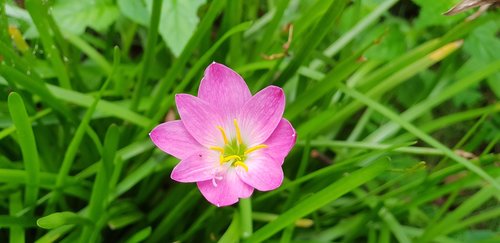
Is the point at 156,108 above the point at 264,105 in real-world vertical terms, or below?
above

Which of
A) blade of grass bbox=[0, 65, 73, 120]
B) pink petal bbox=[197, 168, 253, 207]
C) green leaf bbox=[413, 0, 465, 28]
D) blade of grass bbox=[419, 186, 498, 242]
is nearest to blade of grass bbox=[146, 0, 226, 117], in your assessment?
blade of grass bbox=[0, 65, 73, 120]

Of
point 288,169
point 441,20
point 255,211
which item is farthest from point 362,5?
point 255,211

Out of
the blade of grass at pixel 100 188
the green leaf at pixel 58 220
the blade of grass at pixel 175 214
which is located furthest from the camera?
the blade of grass at pixel 175 214

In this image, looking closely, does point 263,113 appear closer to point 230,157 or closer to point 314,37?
point 230,157

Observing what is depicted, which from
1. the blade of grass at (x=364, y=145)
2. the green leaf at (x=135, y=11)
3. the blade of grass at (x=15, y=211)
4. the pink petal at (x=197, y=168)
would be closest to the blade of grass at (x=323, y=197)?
the pink petal at (x=197, y=168)

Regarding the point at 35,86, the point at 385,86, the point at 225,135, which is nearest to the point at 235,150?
the point at 225,135

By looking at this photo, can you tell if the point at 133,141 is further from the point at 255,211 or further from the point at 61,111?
the point at 255,211

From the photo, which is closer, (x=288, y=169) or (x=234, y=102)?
(x=234, y=102)

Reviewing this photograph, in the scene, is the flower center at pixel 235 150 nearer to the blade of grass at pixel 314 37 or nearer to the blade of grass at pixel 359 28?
the blade of grass at pixel 314 37
